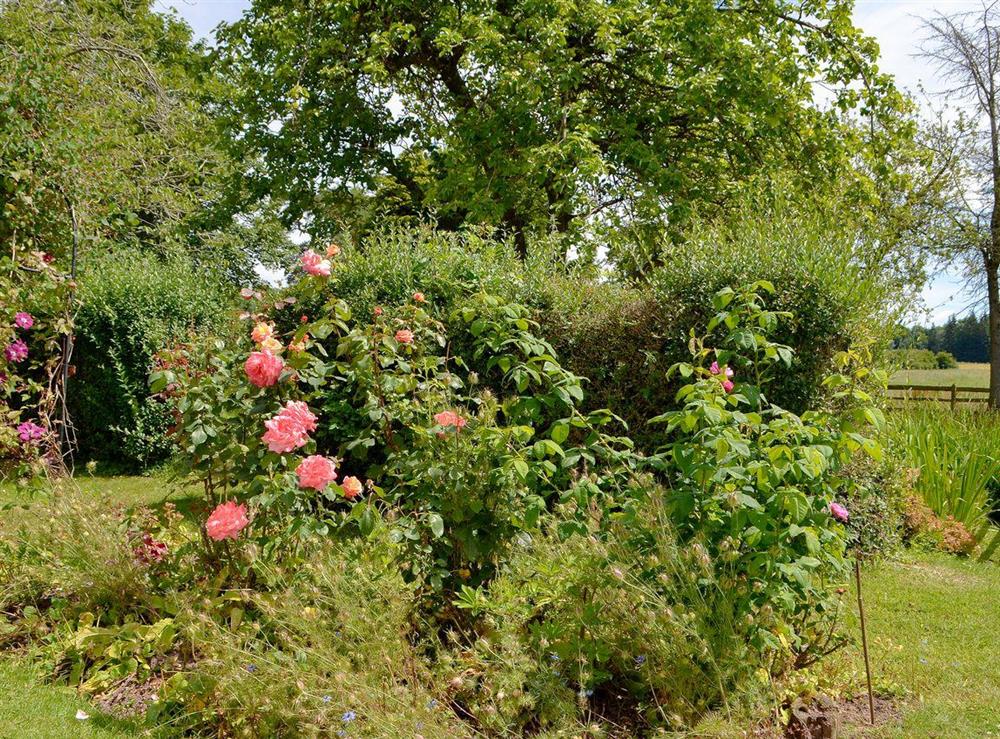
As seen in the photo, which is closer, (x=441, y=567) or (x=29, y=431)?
(x=441, y=567)

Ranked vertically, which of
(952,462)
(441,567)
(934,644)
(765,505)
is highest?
(765,505)

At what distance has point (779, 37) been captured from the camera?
1098 cm

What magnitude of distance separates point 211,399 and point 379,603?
141 cm

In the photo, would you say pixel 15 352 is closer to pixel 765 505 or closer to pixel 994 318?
pixel 765 505

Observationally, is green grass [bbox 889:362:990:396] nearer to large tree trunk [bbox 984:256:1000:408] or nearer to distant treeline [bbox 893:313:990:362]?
distant treeline [bbox 893:313:990:362]

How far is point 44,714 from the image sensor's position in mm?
3254

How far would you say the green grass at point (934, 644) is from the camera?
3.26 metres

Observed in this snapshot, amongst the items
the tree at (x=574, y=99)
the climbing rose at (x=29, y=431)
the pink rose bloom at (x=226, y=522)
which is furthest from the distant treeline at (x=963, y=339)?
the pink rose bloom at (x=226, y=522)

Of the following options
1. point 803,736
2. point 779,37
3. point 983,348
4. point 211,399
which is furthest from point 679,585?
point 983,348

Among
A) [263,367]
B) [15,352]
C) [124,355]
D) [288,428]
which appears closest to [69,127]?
[15,352]

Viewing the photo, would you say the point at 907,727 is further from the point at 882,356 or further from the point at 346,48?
the point at 346,48

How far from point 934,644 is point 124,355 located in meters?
8.87

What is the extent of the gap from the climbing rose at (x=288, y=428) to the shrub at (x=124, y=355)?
6318 millimetres

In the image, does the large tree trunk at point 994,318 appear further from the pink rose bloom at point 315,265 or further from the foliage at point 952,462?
the pink rose bloom at point 315,265
